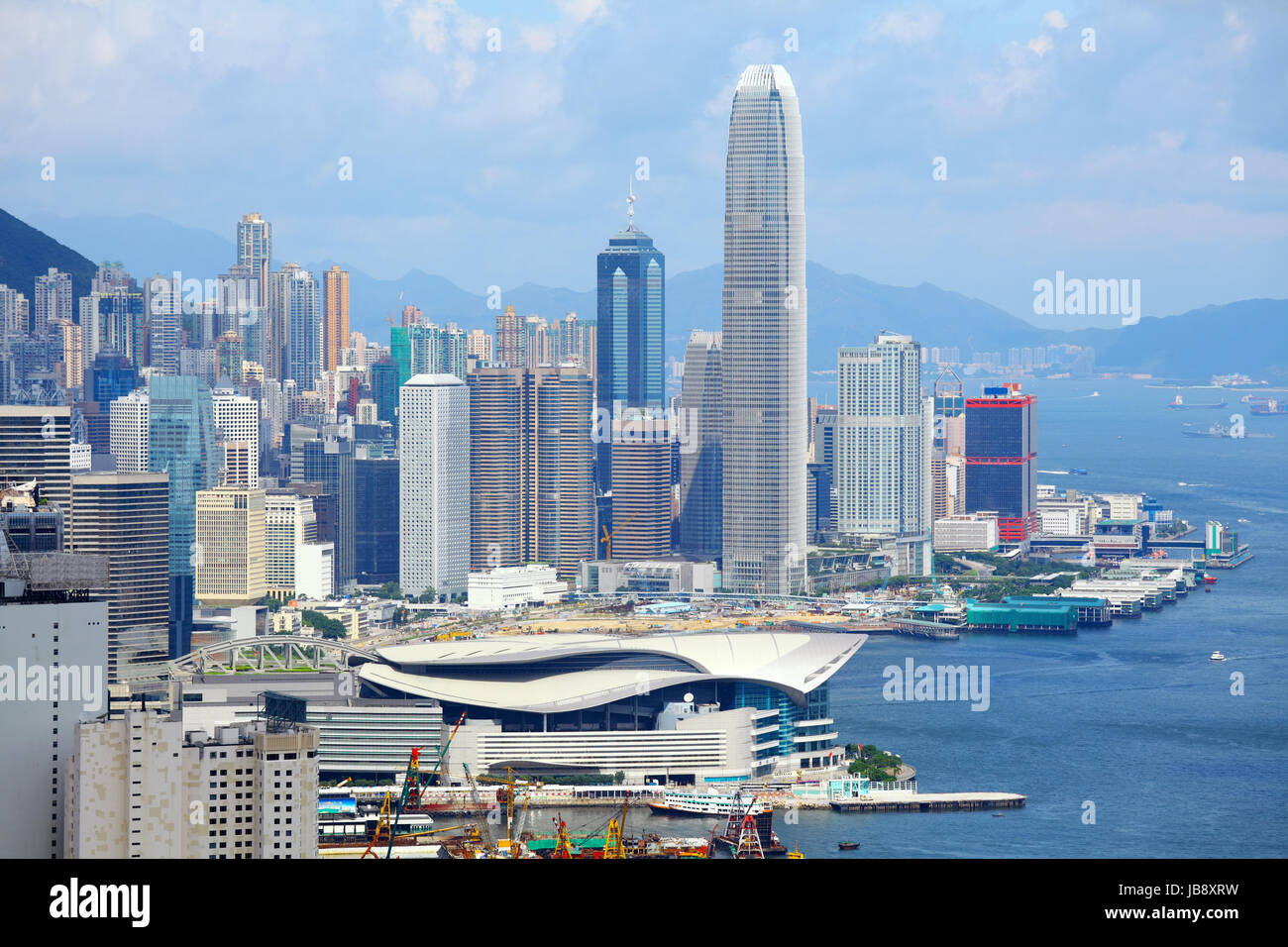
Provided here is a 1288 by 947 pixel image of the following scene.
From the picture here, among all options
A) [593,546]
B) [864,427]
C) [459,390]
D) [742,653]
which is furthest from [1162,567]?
[742,653]

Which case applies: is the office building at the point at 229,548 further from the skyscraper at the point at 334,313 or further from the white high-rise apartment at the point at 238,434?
the skyscraper at the point at 334,313

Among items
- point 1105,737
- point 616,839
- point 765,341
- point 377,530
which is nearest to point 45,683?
point 616,839

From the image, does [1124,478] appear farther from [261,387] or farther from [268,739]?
[268,739]

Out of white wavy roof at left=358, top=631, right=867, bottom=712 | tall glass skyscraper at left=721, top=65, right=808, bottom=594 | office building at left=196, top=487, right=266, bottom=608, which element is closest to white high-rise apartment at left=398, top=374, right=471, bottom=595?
office building at left=196, top=487, right=266, bottom=608

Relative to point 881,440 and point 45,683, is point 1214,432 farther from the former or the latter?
point 45,683

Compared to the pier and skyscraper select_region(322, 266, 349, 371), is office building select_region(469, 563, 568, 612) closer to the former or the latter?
skyscraper select_region(322, 266, 349, 371)

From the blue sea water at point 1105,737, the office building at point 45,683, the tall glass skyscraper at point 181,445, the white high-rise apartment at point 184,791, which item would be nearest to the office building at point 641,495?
the tall glass skyscraper at point 181,445
